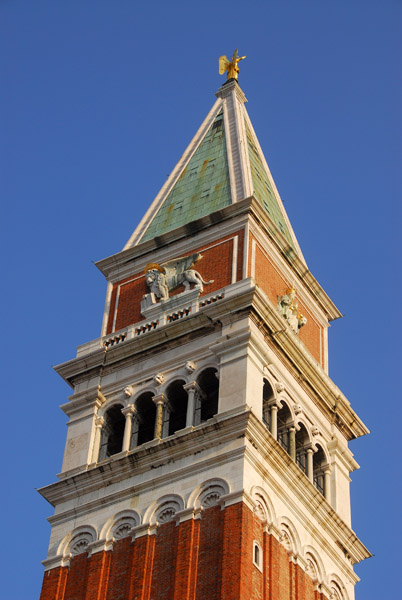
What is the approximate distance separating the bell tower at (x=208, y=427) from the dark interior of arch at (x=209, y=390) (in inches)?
2.4

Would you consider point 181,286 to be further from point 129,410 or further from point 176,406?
point 129,410

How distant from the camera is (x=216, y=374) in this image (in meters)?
55.5

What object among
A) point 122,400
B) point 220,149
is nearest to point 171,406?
point 122,400

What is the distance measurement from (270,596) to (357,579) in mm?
7869

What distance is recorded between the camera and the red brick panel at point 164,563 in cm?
4972

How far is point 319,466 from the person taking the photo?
5859cm

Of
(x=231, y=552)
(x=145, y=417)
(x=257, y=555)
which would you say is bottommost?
(x=231, y=552)

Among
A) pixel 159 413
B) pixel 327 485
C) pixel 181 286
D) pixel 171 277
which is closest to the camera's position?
pixel 159 413

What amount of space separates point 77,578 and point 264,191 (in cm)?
2264

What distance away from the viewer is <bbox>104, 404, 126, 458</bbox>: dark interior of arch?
187 feet

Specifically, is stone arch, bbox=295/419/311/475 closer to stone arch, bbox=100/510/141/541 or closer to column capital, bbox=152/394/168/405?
column capital, bbox=152/394/168/405

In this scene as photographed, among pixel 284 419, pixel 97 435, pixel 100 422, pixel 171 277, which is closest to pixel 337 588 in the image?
pixel 284 419

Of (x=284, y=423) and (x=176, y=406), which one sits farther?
(x=284, y=423)

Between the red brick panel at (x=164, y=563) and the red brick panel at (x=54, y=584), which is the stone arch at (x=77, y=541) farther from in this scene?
the red brick panel at (x=164, y=563)
